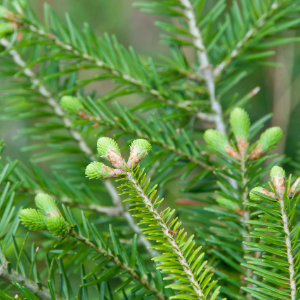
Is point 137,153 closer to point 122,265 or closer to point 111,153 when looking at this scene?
point 111,153

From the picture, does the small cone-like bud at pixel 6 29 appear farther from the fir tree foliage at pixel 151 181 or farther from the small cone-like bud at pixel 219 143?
the small cone-like bud at pixel 219 143

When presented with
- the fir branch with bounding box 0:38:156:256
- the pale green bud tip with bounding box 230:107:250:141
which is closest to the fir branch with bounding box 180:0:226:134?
the pale green bud tip with bounding box 230:107:250:141

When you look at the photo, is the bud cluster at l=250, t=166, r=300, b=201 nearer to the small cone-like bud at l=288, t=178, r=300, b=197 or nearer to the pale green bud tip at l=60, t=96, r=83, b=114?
the small cone-like bud at l=288, t=178, r=300, b=197

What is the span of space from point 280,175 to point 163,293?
0.21 meters

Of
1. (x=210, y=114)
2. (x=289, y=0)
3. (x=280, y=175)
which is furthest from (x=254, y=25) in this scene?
(x=280, y=175)

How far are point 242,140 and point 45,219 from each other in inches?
11.9

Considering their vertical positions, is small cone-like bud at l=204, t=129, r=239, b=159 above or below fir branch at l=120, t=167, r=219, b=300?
above

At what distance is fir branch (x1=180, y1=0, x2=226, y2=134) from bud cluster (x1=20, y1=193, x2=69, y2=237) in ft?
1.17

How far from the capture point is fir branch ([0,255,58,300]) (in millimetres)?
372

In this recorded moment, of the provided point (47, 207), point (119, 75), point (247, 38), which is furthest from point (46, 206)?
point (247, 38)

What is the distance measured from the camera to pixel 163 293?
15.4 inches

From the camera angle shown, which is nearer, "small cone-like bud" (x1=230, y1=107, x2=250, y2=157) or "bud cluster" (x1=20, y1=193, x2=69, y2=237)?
"bud cluster" (x1=20, y1=193, x2=69, y2=237)

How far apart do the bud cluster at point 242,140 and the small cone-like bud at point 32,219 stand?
0.88 feet

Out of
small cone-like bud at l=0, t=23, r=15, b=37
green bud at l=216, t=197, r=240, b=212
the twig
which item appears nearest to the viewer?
the twig
